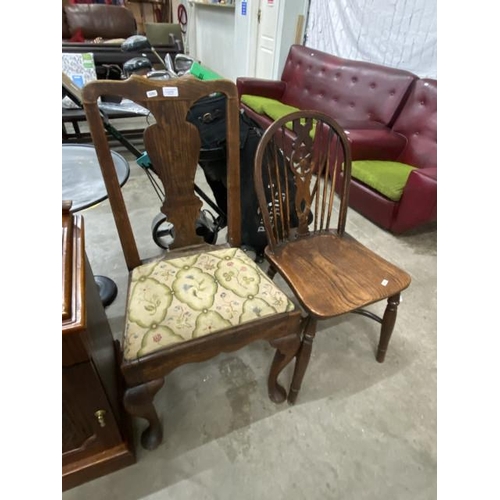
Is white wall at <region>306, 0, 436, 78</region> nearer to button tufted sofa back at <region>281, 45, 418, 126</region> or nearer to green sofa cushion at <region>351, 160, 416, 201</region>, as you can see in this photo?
button tufted sofa back at <region>281, 45, 418, 126</region>

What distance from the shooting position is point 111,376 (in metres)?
0.95

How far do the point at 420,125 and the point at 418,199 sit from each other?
0.73m

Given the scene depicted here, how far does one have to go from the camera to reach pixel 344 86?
8.76 feet

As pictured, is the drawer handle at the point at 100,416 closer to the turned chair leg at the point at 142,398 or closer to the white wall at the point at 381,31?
the turned chair leg at the point at 142,398

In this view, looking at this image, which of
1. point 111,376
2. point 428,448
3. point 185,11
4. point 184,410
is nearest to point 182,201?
point 111,376

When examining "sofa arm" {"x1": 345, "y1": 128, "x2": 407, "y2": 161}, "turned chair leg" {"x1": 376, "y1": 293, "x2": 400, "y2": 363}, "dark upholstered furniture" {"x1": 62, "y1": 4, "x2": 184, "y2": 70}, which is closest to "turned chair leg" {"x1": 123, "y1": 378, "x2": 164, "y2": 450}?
"turned chair leg" {"x1": 376, "y1": 293, "x2": 400, "y2": 363}

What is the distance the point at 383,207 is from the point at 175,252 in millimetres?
1469

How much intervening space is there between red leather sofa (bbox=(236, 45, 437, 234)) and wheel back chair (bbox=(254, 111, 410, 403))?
87 centimetres

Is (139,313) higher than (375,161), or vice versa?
(375,161)

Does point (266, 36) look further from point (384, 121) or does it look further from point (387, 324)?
point (387, 324)

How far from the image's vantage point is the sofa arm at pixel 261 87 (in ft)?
10.3

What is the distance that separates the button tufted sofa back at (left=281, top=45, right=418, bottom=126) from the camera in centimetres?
234

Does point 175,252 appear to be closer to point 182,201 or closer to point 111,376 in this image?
point 182,201
